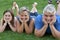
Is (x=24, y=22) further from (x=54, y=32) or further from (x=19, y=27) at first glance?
(x=54, y=32)

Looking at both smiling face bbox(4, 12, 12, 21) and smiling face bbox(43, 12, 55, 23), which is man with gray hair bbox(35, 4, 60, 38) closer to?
smiling face bbox(43, 12, 55, 23)

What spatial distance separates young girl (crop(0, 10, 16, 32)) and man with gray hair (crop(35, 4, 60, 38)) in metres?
0.68

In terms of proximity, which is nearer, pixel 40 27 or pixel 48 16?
pixel 48 16

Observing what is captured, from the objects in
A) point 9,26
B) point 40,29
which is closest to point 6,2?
point 9,26

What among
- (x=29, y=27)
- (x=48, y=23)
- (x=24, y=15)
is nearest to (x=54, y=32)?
(x=48, y=23)

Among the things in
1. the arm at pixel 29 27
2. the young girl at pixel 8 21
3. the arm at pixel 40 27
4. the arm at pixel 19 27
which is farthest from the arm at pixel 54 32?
the young girl at pixel 8 21

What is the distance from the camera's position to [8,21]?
5.36 m

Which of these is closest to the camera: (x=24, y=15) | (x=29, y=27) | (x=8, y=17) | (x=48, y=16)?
(x=48, y=16)

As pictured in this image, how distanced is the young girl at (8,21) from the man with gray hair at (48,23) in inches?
26.8

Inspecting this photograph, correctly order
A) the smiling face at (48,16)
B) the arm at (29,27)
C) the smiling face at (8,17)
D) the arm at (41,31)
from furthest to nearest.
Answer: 1. the smiling face at (8,17)
2. the arm at (29,27)
3. the arm at (41,31)
4. the smiling face at (48,16)

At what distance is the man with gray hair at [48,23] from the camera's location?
470cm

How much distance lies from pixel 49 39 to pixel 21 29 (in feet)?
2.29

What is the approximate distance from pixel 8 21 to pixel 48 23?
1.05 meters

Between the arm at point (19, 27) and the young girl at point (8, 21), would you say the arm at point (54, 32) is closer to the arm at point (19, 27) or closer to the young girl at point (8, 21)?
the arm at point (19, 27)
